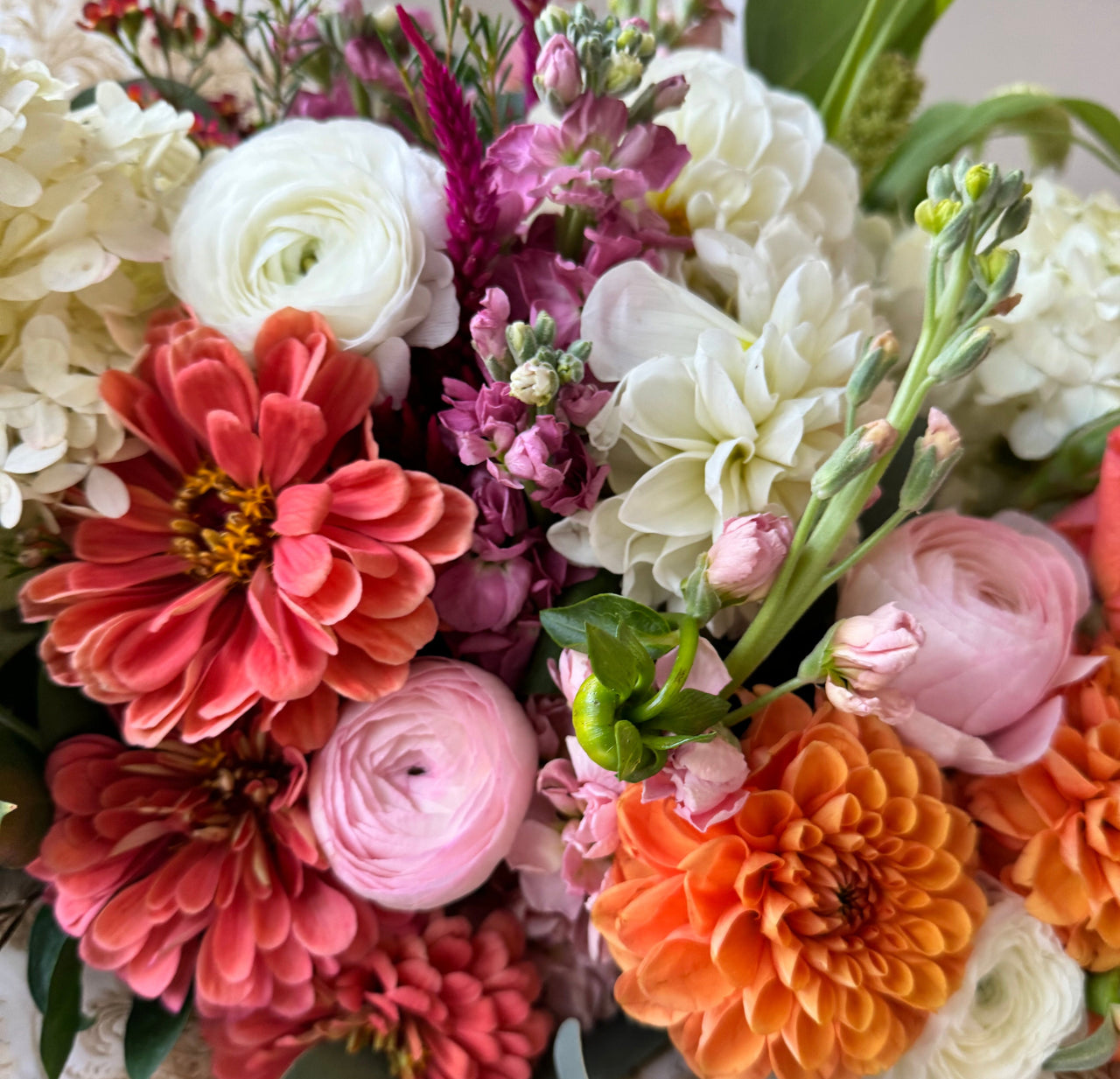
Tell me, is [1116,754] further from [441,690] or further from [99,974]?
[99,974]

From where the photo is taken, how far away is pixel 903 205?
591mm

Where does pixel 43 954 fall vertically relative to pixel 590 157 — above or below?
below

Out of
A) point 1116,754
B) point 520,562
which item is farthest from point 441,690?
→ point 1116,754

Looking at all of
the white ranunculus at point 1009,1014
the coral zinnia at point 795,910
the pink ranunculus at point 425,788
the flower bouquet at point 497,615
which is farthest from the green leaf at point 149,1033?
the white ranunculus at point 1009,1014

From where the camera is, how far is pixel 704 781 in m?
0.30

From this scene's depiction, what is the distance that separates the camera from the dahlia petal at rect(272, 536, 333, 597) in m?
0.35

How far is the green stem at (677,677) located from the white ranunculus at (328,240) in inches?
7.0

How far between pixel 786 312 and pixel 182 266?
0.87 feet

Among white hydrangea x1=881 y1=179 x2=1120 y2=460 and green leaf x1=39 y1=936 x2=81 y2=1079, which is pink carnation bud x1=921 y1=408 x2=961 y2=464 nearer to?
white hydrangea x1=881 y1=179 x2=1120 y2=460

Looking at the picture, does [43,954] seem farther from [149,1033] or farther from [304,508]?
[304,508]

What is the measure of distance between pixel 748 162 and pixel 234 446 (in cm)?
29

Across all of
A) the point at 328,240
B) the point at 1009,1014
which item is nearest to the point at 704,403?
the point at 328,240

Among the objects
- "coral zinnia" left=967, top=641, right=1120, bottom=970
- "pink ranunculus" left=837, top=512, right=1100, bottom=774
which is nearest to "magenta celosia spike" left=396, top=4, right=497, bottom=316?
"pink ranunculus" left=837, top=512, right=1100, bottom=774

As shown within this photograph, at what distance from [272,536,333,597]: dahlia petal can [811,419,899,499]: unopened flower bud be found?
191mm
